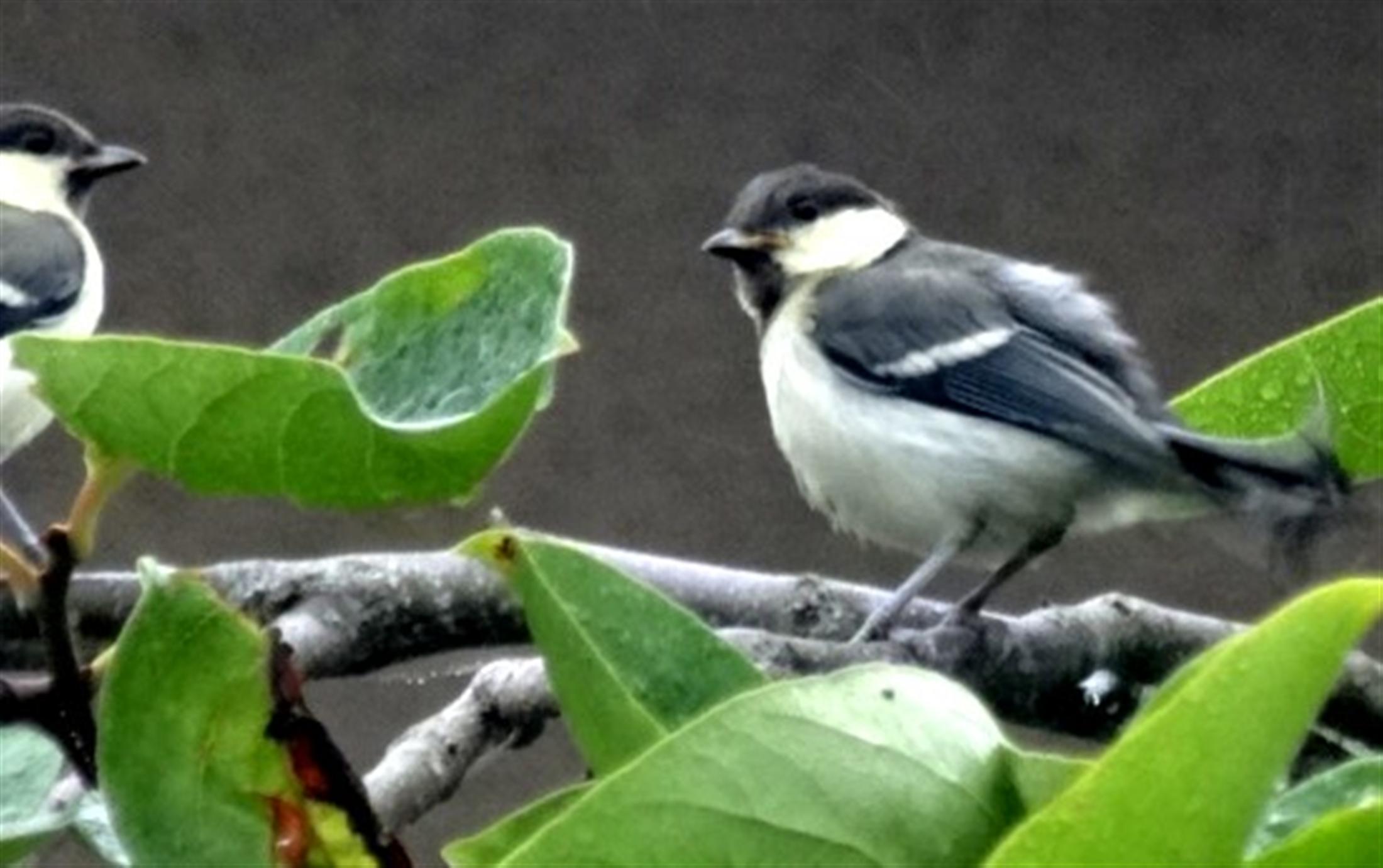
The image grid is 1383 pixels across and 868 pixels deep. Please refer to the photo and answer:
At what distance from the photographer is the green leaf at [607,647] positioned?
289 mm

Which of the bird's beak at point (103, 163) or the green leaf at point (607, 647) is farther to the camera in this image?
the bird's beak at point (103, 163)

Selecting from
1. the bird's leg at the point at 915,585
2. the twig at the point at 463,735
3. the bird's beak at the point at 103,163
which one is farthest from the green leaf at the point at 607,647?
the bird's beak at the point at 103,163

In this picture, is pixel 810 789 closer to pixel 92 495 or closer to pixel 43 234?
pixel 92 495

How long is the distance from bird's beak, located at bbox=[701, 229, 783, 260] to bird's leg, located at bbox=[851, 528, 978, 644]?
0.23 meters

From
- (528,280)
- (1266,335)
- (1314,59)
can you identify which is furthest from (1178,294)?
(528,280)

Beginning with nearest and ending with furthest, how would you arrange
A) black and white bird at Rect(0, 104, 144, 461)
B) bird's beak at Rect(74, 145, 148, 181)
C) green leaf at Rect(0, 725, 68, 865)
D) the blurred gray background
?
green leaf at Rect(0, 725, 68, 865) → black and white bird at Rect(0, 104, 144, 461) → bird's beak at Rect(74, 145, 148, 181) → the blurred gray background

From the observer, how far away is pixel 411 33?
70.6 inches

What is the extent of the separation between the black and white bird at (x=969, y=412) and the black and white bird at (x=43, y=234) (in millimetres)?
349

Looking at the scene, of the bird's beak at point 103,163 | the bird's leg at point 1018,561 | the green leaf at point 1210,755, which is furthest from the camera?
the bird's beak at point 103,163

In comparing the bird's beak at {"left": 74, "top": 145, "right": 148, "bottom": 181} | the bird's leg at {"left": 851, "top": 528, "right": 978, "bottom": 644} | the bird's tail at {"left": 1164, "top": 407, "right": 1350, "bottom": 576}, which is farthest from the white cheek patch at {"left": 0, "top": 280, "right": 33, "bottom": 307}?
the bird's tail at {"left": 1164, "top": 407, "right": 1350, "bottom": 576}

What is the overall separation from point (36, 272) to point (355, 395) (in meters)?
1.18

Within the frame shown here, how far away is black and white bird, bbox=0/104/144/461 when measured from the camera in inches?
52.2

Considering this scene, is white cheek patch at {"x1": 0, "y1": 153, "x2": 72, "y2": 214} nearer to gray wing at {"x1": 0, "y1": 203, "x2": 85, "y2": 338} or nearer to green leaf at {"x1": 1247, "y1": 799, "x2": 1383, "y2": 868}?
gray wing at {"x1": 0, "y1": 203, "x2": 85, "y2": 338}

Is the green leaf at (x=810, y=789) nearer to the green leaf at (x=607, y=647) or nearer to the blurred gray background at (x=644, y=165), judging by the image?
the green leaf at (x=607, y=647)
